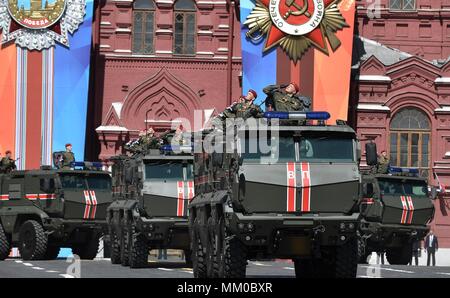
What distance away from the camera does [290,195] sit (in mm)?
20062

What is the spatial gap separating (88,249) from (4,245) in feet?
7.78

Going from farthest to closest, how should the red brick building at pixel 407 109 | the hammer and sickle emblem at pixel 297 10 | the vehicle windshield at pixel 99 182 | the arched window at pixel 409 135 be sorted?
1. the arched window at pixel 409 135
2. the red brick building at pixel 407 109
3. the hammer and sickle emblem at pixel 297 10
4. the vehicle windshield at pixel 99 182

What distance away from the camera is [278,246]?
20.2 m

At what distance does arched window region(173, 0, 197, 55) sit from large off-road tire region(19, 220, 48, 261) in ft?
60.5

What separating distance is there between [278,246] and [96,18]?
105 feet

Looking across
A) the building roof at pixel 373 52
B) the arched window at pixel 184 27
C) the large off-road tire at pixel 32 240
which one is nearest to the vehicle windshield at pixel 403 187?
the large off-road tire at pixel 32 240

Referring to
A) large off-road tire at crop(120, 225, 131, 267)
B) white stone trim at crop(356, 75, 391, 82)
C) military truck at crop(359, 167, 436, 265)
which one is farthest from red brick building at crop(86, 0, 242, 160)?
large off-road tire at crop(120, 225, 131, 267)

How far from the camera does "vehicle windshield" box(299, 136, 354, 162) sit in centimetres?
2038

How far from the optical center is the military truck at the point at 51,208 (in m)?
34.0

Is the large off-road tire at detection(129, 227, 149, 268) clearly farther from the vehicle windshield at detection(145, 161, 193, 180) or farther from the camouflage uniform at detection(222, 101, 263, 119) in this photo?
the camouflage uniform at detection(222, 101, 263, 119)

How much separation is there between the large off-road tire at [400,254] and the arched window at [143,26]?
18279mm

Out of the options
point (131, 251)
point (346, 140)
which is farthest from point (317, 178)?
point (131, 251)

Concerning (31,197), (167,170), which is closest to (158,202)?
(167,170)

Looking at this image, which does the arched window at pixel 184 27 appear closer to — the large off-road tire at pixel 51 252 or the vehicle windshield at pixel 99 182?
the vehicle windshield at pixel 99 182
